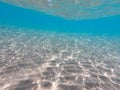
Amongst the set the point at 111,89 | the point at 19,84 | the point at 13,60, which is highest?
the point at 13,60

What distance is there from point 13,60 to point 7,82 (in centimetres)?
246

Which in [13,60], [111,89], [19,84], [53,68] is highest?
[13,60]

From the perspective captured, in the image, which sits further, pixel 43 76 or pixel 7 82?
pixel 43 76

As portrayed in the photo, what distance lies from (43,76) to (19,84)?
0.99 m

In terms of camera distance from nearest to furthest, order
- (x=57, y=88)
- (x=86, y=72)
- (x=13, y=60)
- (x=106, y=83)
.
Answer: (x=57, y=88)
(x=106, y=83)
(x=86, y=72)
(x=13, y=60)

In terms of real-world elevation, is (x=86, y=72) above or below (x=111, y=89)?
above

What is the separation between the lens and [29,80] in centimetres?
471

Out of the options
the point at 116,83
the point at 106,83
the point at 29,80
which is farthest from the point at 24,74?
the point at 116,83

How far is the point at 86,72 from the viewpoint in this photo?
5.92 m

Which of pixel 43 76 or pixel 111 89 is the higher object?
pixel 43 76

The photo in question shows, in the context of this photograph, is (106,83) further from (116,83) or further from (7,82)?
(7,82)

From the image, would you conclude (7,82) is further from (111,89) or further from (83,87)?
(111,89)

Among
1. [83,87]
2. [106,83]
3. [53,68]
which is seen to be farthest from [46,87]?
[106,83]

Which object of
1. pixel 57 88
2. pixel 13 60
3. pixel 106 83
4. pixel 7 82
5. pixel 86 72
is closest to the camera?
pixel 57 88
